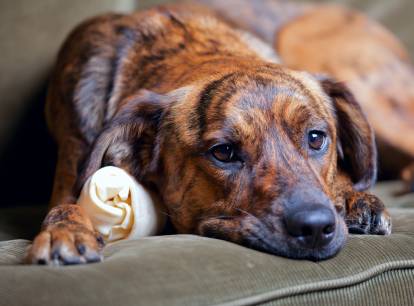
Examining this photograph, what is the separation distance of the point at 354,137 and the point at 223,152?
0.58 metres

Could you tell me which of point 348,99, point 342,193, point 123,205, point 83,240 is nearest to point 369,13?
point 348,99

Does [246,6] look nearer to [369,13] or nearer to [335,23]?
[335,23]

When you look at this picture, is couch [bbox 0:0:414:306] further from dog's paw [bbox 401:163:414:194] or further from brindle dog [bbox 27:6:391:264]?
dog's paw [bbox 401:163:414:194]

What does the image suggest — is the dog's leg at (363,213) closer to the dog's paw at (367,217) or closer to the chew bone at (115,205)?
the dog's paw at (367,217)

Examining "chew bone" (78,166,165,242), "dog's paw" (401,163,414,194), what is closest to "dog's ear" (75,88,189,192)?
"chew bone" (78,166,165,242)

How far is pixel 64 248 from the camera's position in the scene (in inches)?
60.1

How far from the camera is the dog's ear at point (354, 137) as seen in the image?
2.27 meters

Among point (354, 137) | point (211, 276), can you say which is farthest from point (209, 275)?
point (354, 137)

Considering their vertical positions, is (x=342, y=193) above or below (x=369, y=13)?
below

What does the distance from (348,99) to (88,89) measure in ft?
3.05

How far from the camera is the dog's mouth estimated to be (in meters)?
1.65

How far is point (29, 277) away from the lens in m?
1.38

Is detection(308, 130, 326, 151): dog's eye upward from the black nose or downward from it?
upward

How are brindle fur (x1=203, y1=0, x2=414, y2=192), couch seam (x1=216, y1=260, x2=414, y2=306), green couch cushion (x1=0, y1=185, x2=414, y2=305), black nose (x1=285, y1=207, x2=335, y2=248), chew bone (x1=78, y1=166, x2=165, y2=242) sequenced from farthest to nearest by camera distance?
1. brindle fur (x1=203, y1=0, x2=414, y2=192)
2. chew bone (x1=78, y1=166, x2=165, y2=242)
3. black nose (x1=285, y1=207, x2=335, y2=248)
4. couch seam (x1=216, y1=260, x2=414, y2=306)
5. green couch cushion (x1=0, y1=185, x2=414, y2=305)
